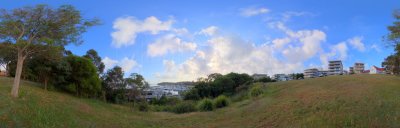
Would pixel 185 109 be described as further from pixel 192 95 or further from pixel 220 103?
pixel 192 95

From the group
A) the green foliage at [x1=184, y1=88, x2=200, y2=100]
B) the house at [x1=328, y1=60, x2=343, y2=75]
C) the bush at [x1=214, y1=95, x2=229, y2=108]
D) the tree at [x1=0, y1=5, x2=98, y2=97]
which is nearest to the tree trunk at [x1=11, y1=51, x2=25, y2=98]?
the tree at [x1=0, y1=5, x2=98, y2=97]

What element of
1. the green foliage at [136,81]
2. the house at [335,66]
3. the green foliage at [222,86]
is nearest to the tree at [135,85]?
the green foliage at [136,81]

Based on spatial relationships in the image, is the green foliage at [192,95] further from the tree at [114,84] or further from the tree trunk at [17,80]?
the tree trunk at [17,80]

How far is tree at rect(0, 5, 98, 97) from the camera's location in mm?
18297

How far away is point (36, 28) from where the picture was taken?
19.3 meters

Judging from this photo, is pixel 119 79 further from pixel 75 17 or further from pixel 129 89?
pixel 75 17

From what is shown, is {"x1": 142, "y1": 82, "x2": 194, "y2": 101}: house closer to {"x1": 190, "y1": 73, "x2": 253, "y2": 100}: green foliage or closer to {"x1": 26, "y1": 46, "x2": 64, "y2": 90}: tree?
{"x1": 190, "y1": 73, "x2": 253, "y2": 100}: green foliage

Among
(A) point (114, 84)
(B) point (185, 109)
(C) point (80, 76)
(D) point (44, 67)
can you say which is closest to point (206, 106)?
(B) point (185, 109)

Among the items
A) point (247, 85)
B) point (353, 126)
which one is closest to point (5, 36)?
point (353, 126)

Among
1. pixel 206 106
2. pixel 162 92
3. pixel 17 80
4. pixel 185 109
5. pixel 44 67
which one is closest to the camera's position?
pixel 17 80

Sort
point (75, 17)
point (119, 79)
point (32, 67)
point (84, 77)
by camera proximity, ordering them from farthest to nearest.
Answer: point (119, 79) < point (84, 77) < point (32, 67) < point (75, 17)

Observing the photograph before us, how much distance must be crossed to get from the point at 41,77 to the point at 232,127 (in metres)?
27.0

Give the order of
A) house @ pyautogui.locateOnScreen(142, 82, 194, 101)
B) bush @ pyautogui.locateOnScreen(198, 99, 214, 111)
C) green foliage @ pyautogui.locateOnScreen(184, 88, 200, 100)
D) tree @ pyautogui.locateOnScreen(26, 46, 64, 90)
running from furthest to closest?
1. house @ pyautogui.locateOnScreen(142, 82, 194, 101)
2. green foliage @ pyautogui.locateOnScreen(184, 88, 200, 100)
3. bush @ pyautogui.locateOnScreen(198, 99, 214, 111)
4. tree @ pyautogui.locateOnScreen(26, 46, 64, 90)

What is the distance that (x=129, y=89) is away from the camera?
5053 cm
